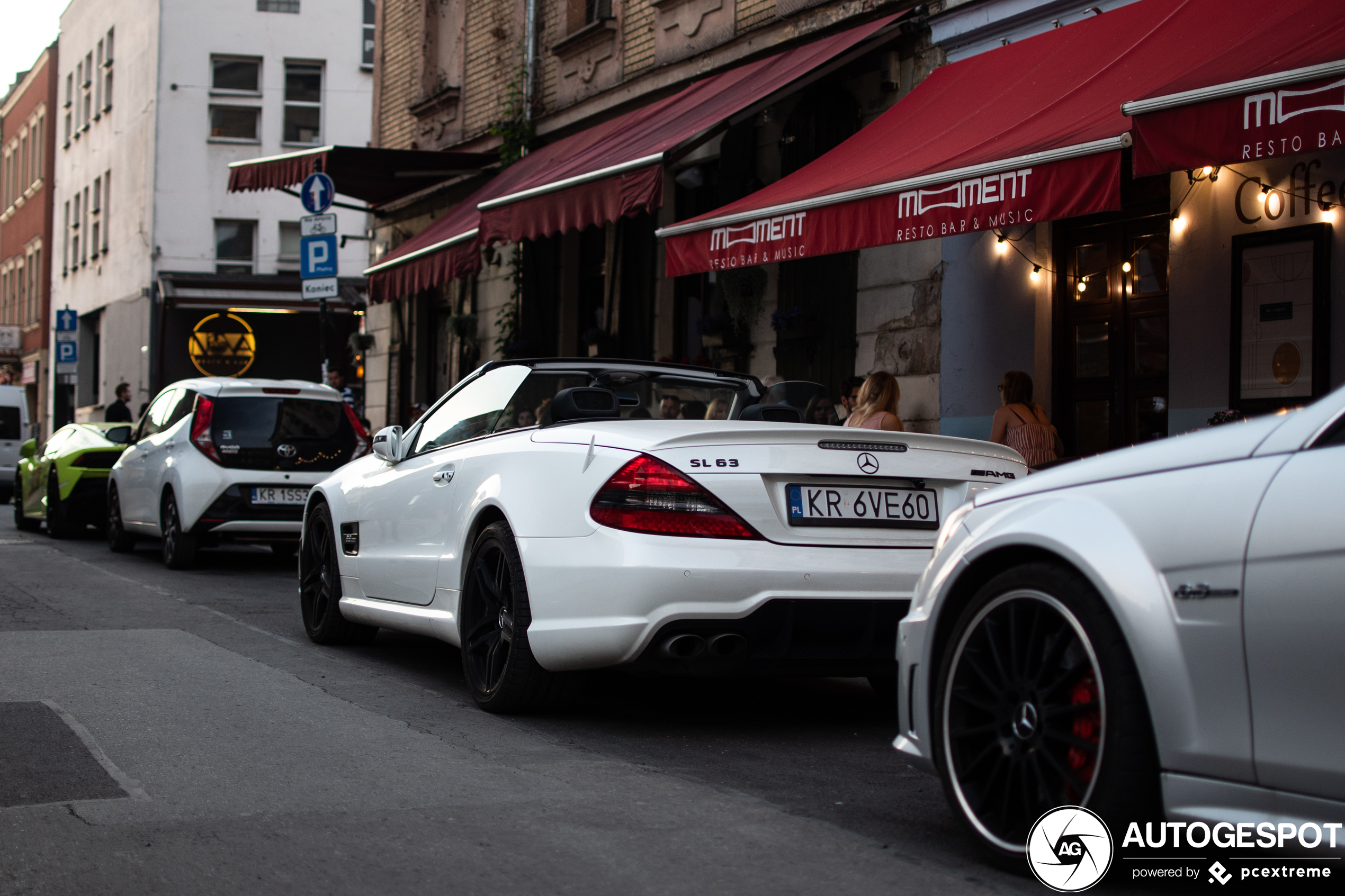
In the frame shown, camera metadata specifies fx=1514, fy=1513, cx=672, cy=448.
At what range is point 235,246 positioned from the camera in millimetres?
41250

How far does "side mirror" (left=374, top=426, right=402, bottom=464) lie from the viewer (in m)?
7.24

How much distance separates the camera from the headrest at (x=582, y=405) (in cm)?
604

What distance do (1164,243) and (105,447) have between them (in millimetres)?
11449

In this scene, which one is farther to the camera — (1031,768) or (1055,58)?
(1055,58)

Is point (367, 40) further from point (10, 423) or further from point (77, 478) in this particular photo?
point (77, 478)

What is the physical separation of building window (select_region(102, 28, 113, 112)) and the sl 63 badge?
4442 cm

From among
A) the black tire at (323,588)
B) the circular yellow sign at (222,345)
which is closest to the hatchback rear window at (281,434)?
the black tire at (323,588)

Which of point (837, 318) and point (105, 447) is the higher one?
point (837, 318)

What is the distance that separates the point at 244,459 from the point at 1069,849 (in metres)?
10.3

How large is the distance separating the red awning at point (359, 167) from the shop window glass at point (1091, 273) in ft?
32.2

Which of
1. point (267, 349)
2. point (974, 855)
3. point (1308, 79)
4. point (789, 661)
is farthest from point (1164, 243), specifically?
point (267, 349)

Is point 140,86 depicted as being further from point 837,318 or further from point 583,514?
point 583,514

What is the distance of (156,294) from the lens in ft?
130

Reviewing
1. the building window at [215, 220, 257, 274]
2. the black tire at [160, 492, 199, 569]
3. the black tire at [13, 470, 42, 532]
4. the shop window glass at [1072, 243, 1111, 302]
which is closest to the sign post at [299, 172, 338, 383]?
the black tire at [160, 492, 199, 569]
